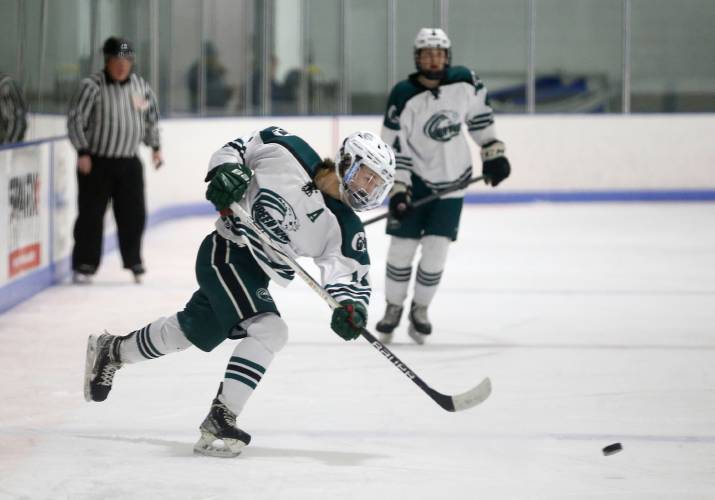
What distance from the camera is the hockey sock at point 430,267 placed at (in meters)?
5.61

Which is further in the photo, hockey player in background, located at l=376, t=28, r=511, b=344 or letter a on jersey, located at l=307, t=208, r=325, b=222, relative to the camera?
hockey player in background, located at l=376, t=28, r=511, b=344

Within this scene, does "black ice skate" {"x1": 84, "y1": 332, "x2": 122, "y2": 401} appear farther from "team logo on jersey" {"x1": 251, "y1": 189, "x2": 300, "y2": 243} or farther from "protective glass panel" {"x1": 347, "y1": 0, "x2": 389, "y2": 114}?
"protective glass panel" {"x1": 347, "y1": 0, "x2": 389, "y2": 114}

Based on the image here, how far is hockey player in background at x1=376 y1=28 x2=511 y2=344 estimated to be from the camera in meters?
5.58

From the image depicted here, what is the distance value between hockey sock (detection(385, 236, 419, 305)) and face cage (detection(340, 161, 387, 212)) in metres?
2.09

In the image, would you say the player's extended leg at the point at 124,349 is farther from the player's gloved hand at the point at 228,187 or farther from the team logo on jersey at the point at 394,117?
the team logo on jersey at the point at 394,117

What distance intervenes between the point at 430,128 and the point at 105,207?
228cm

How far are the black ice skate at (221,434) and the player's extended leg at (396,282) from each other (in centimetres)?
201

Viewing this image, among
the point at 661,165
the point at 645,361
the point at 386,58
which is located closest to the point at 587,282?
the point at 645,361

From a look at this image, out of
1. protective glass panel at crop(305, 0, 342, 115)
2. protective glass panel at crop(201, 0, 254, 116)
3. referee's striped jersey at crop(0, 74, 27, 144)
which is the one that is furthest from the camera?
protective glass panel at crop(305, 0, 342, 115)

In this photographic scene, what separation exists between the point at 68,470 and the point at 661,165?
952 cm

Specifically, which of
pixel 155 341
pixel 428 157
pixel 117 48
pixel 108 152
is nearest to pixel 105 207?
pixel 108 152

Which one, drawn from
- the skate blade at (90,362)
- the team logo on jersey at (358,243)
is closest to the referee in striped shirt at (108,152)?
the skate blade at (90,362)

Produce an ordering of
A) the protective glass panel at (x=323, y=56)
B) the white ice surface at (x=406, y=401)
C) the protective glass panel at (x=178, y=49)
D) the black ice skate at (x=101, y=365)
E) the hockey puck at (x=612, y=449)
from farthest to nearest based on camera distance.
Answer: the protective glass panel at (x=323, y=56) → the protective glass panel at (x=178, y=49) → the black ice skate at (x=101, y=365) → the hockey puck at (x=612, y=449) → the white ice surface at (x=406, y=401)

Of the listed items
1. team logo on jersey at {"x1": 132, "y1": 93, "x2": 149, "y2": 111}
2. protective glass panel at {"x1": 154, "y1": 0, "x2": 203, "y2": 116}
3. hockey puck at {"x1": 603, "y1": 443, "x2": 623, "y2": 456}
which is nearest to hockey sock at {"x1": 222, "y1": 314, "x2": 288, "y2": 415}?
hockey puck at {"x1": 603, "y1": 443, "x2": 623, "y2": 456}
